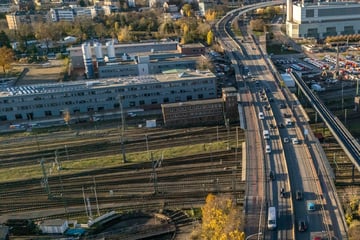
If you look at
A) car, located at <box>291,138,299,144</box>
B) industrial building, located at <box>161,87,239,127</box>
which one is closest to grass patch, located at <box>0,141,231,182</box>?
industrial building, located at <box>161,87,239,127</box>

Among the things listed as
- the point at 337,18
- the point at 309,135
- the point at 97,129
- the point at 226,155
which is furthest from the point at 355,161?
the point at 337,18

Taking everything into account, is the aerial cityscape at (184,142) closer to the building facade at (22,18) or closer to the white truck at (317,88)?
the white truck at (317,88)

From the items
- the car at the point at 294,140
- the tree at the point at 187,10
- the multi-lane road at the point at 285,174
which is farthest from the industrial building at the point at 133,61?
the tree at the point at 187,10

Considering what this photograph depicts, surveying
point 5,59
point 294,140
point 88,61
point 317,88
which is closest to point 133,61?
point 88,61

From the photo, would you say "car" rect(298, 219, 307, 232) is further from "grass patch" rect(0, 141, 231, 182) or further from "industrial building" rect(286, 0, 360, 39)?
"industrial building" rect(286, 0, 360, 39)

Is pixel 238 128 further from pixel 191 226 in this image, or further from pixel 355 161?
pixel 191 226

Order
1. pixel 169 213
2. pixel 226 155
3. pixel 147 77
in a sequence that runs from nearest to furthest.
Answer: pixel 169 213, pixel 226 155, pixel 147 77

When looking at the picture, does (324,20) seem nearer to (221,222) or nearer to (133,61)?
(133,61)
